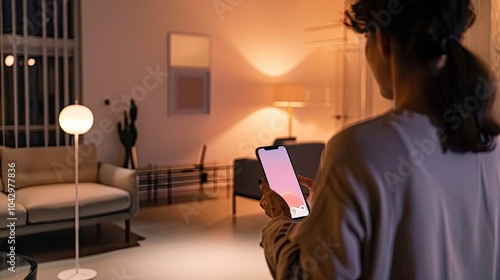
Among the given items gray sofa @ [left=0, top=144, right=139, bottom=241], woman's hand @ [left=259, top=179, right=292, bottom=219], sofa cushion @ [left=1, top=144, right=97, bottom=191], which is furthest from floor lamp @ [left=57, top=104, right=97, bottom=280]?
woman's hand @ [left=259, top=179, right=292, bottom=219]

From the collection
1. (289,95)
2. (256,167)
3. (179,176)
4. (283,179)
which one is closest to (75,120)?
(256,167)

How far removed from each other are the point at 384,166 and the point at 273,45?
7351mm

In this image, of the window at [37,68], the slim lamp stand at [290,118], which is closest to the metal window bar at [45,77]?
the window at [37,68]

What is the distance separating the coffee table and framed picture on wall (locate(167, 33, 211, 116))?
3969 mm

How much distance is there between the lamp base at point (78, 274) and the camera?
3818mm

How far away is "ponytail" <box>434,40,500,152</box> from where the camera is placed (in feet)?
2.86

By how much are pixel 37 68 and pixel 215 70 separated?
2319 millimetres

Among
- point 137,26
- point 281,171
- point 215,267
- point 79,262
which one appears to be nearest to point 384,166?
point 281,171

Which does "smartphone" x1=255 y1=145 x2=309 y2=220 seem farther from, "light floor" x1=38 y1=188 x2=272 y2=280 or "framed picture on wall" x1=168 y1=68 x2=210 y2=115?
"framed picture on wall" x1=168 y1=68 x2=210 y2=115

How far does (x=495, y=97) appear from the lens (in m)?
0.93

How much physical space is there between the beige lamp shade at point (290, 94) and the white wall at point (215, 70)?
0.72ft

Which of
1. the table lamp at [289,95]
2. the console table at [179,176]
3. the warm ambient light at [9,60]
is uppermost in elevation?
the warm ambient light at [9,60]

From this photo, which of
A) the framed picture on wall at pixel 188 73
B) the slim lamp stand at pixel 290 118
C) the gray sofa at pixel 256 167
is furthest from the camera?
the slim lamp stand at pixel 290 118

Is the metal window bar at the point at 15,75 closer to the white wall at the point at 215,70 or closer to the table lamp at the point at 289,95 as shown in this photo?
the white wall at the point at 215,70
